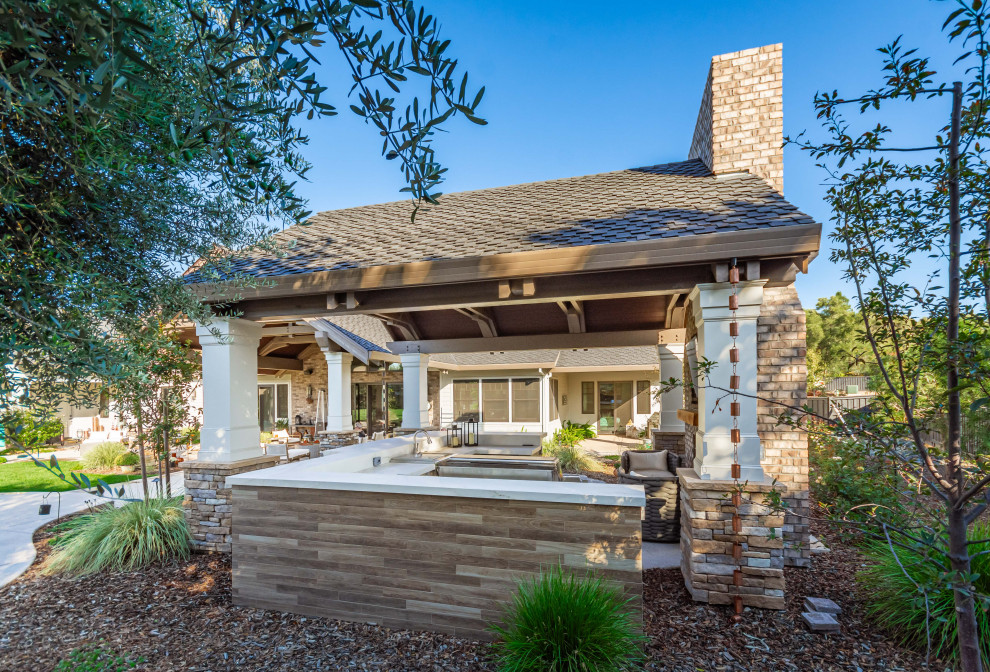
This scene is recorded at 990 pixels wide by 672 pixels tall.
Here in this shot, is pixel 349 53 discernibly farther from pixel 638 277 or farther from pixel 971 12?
pixel 638 277

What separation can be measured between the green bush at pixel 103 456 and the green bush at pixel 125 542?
21.4 ft

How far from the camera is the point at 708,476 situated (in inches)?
166

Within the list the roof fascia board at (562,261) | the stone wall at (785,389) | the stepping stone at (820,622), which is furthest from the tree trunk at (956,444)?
the stone wall at (785,389)

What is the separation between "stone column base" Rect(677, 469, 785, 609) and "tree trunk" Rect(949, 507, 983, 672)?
2.05 metres

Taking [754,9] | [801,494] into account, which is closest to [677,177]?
[754,9]

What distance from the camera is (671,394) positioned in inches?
318

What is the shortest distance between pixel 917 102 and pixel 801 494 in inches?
169

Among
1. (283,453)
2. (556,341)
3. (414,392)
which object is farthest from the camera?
(283,453)

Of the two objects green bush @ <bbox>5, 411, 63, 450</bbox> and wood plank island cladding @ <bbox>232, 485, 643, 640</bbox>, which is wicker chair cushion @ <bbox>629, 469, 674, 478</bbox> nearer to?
wood plank island cladding @ <bbox>232, 485, 643, 640</bbox>

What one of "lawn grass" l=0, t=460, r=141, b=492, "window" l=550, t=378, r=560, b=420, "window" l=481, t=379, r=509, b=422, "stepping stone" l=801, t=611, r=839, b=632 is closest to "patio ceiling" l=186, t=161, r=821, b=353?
"stepping stone" l=801, t=611, r=839, b=632

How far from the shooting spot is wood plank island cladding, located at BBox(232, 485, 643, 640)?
358 centimetres

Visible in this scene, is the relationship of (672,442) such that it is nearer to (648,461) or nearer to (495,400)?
(648,461)

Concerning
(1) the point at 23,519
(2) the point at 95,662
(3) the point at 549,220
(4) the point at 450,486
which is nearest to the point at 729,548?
(4) the point at 450,486

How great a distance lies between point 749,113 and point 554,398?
11663 mm
